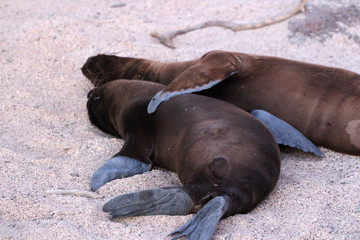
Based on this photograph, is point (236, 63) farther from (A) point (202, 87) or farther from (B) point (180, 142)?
(B) point (180, 142)

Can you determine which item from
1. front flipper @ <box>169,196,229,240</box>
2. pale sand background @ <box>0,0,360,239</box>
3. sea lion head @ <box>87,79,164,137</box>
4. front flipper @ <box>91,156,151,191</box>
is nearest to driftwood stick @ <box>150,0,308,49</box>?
pale sand background @ <box>0,0,360,239</box>

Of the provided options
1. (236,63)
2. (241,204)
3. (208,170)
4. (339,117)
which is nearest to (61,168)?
(208,170)

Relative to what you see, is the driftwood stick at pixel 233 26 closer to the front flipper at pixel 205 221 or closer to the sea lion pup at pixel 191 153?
the sea lion pup at pixel 191 153

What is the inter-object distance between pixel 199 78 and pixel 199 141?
0.87m

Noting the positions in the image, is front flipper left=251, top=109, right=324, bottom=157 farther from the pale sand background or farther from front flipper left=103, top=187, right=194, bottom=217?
front flipper left=103, top=187, right=194, bottom=217

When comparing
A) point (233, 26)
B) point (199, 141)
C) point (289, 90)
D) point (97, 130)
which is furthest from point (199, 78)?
Result: point (233, 26)

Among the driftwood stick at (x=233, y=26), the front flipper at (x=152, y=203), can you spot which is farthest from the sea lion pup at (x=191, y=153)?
the driftwood stick at (x=233, y=26)

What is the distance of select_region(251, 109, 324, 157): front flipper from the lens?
169 inches

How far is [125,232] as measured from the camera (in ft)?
10.3

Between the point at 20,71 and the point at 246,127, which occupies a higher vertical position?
the point at 246,127

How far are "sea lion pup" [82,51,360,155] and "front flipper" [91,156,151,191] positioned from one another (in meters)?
0.46

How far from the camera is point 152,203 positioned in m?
3.32

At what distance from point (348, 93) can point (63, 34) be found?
341 centimetres

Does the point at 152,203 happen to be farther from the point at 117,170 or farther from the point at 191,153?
the point at 117,170
